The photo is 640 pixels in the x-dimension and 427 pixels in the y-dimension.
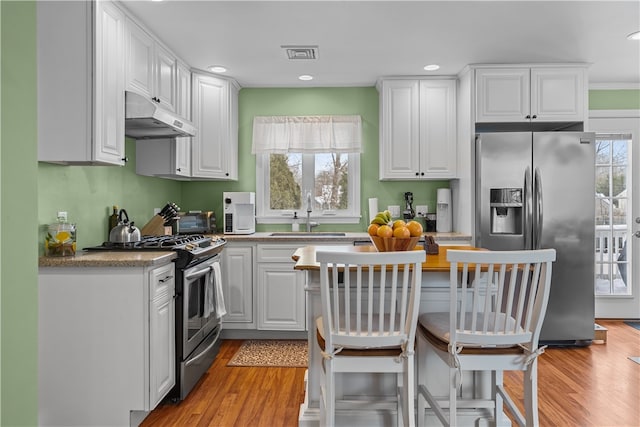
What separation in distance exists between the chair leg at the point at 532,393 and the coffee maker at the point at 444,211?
2546mm

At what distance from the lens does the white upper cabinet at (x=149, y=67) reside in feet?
9.37

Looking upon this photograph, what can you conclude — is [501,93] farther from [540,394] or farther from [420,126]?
[540,394]

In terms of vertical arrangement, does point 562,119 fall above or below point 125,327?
above

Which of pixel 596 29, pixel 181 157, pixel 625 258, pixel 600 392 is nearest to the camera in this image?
pixel 600 392

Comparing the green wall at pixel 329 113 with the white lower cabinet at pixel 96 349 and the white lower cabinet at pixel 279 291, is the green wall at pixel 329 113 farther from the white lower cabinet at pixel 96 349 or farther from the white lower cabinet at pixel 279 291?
the white lower cabinet at pixel 96 349

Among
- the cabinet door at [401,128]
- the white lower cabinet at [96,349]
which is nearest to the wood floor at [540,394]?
the white lower cabinet at [96,349]

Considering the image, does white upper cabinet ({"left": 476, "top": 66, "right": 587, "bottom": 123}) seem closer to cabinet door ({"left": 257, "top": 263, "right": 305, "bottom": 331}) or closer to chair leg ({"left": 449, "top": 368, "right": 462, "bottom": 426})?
cabinet door ({"left": 257, "top": 263, "right": 305, "bottom": 331})

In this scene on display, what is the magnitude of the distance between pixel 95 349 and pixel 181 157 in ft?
6.01

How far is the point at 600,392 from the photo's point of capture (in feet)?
9.38

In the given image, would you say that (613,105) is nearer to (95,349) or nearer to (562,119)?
(562,119)

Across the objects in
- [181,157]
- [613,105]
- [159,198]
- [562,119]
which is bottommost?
[159,198]

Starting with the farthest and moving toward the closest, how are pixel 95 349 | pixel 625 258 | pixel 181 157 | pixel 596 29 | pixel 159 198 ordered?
1. pixel 625 258
2. pixel 159 198
3. pixel 181 157
4. pixel 596 29
5. pixel 95 349

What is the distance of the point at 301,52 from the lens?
140 inches

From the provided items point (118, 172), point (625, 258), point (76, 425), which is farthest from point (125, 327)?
point (625, 258)
